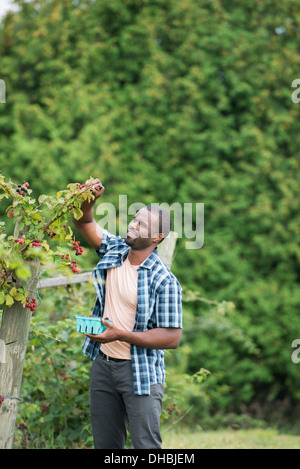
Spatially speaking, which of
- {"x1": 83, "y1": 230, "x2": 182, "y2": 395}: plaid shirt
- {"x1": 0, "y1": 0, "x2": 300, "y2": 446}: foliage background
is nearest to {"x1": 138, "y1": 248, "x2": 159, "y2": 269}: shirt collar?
{"x1": 83, "y1": 230, "x2": 182, "y2": 395}: plaid shirt

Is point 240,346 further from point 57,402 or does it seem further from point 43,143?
point 57,402

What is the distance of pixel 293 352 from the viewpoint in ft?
23.1

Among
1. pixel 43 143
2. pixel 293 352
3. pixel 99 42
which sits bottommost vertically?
pixel 293 352

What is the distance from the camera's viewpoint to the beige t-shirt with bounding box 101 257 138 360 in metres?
2.46

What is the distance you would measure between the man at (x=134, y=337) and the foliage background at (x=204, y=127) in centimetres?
437

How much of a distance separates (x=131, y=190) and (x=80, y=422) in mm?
3768

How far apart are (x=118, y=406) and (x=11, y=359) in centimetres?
48

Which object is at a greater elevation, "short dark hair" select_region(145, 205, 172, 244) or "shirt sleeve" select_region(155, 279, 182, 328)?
"short dark hair" select_region(145, 205, 172, 244)

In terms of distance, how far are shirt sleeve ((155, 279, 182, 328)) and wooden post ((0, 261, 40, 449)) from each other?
1.73 ft

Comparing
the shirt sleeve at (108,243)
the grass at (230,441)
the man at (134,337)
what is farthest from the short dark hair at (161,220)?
the grass at (230,441)

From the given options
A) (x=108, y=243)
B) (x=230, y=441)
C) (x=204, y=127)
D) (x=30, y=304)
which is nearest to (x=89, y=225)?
(x=108, y=243)

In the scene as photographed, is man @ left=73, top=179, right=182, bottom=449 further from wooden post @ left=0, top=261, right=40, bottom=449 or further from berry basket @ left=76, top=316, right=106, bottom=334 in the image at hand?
wooden post @ left=0, top=261, right=40, bottom=449

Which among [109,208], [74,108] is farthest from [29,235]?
[74,108]
